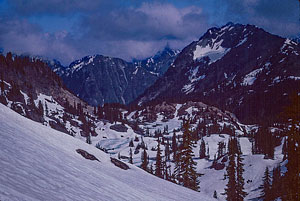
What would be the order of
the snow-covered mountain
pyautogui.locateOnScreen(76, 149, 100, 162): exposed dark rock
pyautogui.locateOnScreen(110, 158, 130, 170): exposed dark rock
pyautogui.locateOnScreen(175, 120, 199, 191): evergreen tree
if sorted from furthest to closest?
1. pyautogui.locateOnScreen(175, 120, 199, 191): evergreen tree
2. pyautogui.locateOnScreen(110, 158, 130, 170): exposed dark rock
3. pyautogui.locateOnScreen(76, 149, 100, 162): exposed dark rock
4. the snow-covered mountain

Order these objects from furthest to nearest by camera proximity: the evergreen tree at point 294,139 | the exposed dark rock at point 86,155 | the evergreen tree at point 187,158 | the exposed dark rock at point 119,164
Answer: the evergreen tree at point 187,158 < the exposed dark rock at point 119,164 < the exposed dark rock at point 86,155 < the evergreen tree at point 294,139

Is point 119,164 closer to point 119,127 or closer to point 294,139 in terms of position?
→ point 294,139

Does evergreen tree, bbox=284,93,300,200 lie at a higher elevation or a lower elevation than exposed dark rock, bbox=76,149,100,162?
higher

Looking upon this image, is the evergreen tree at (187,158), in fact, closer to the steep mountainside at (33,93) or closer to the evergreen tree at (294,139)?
the evergreen tree at (294,139)

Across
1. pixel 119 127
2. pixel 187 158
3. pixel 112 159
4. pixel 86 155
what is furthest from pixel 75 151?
pixel 119 127

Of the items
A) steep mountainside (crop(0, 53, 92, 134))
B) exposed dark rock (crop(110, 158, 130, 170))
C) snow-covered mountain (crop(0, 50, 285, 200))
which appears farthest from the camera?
steep mountainside (crop(0, 53, 92, 134))

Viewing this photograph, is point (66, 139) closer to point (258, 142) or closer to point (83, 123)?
point (258, 142)

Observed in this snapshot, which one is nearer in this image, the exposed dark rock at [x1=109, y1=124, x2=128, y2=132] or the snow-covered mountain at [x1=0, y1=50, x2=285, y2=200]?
the snow-covered mountain at [x1=0, y1=50, x2=285, y2=200]

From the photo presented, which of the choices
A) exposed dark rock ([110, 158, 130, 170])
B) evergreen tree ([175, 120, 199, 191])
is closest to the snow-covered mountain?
exposed dark rock ([110, 158, 130, 170])

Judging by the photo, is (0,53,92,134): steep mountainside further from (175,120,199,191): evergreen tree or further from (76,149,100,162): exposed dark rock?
(76,149,100,162): exposed dark rock

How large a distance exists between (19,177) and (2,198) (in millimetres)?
2729

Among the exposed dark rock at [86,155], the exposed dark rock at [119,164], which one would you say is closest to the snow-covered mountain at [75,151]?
the exposed dark rock at [86,155]

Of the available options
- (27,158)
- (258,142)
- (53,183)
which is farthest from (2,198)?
(258,142)

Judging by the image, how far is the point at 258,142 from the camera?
445 feet
